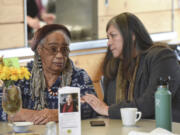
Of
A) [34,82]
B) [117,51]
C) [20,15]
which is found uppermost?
[20,15]

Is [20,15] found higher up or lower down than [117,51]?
higher up

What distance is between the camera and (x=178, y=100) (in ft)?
9.29

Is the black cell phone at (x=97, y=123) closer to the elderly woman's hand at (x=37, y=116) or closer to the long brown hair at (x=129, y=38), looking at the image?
the elderly woman's hand at (x=37, y=116)

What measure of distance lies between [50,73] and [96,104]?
416 millimetres

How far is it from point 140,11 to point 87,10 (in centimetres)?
76

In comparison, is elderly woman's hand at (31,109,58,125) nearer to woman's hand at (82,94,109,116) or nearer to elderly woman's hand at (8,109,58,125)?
elderly woman's hand at (8,109,58,125)

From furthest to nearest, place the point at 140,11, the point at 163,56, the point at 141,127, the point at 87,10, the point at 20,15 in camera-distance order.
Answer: the point at 140,11, the point at 87,10, the point at 20,15, the point at 163,56, the point at 141,127

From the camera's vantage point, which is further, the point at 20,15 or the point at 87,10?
the point at 87,10

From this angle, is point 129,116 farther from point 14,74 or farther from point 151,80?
point 14,74

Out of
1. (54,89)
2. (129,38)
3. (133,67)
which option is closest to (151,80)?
(133,67)

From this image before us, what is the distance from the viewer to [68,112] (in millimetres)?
2152

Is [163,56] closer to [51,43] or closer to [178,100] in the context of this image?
[178,100]

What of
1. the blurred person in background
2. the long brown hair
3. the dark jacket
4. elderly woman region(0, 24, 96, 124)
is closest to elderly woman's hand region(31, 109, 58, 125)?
elderly woman region(0, 24, 96, 124)

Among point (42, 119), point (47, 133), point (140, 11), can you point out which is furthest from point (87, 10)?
point (47, 133)
